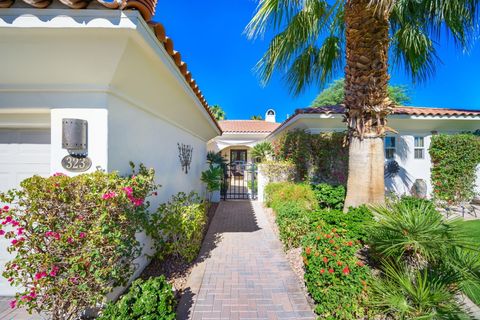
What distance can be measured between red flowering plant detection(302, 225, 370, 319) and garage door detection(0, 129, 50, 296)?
4.83 metres

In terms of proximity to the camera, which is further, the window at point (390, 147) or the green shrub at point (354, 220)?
the window at point (390, 147)

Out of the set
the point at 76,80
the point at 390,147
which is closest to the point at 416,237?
the point at 76,80

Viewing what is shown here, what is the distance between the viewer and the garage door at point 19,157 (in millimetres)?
3371

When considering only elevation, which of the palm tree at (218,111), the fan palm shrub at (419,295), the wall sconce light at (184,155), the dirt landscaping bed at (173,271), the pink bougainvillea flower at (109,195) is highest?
the palm tree at (218,111)

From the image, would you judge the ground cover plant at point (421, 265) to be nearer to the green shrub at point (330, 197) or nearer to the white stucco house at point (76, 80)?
the green shrub at point (330, 197)

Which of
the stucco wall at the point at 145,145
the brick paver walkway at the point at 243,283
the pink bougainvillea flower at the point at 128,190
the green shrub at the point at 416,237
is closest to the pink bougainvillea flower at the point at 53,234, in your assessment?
the pink bougainvillea flower at the point at 128,190

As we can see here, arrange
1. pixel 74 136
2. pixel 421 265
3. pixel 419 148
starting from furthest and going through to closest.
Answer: pixel 419 148 → pixel 421 265 → pixel 74 136

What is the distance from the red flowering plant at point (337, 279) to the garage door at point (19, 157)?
15.8ft

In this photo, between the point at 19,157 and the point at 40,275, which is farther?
the point at 19,157

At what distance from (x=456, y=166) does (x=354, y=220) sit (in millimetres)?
10105

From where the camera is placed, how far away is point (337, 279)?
2.99 meters

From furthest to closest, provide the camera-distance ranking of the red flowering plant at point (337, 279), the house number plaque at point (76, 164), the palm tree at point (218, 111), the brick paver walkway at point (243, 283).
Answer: the palm tree at point (218, 111), the brick paver walkway at point (243, 283), the house number plaque at point (76, 164), the red flowering plant at point (337, 279)

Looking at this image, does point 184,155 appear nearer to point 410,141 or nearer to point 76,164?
point 76,164

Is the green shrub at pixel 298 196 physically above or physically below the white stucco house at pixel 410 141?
below
